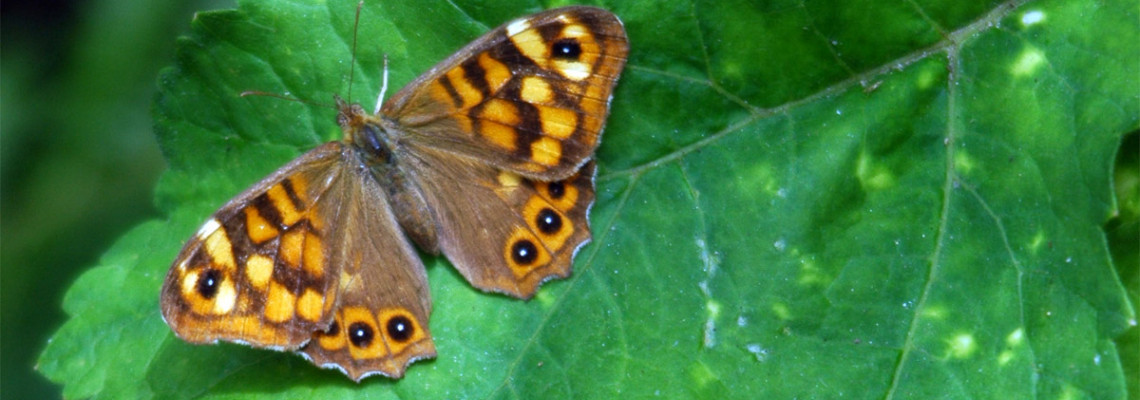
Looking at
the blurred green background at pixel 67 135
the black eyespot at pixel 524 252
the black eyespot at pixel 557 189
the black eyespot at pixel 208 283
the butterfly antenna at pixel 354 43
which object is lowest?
the blurred green background at pixel 67 135

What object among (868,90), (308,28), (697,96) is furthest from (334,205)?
(868,90)

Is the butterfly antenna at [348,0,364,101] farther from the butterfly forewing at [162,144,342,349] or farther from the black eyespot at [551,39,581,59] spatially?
the black eyespot at [551,39,581,59]

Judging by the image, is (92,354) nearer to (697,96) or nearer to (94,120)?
(94,120)

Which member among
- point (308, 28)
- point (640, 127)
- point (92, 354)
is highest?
point (308, 28)

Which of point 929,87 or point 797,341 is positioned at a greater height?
point 929,87

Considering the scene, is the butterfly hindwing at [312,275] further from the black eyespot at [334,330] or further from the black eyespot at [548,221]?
the black eyespot at [548,221]

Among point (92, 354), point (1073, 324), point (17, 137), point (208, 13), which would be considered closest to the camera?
point (1073, 324)

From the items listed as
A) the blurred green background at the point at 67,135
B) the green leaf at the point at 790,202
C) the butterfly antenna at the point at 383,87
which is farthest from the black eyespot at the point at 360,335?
the blurred green background at the point at 67,135

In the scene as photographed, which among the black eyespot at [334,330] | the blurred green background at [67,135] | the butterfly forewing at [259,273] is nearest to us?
the butterfly forewing at [259,273]
